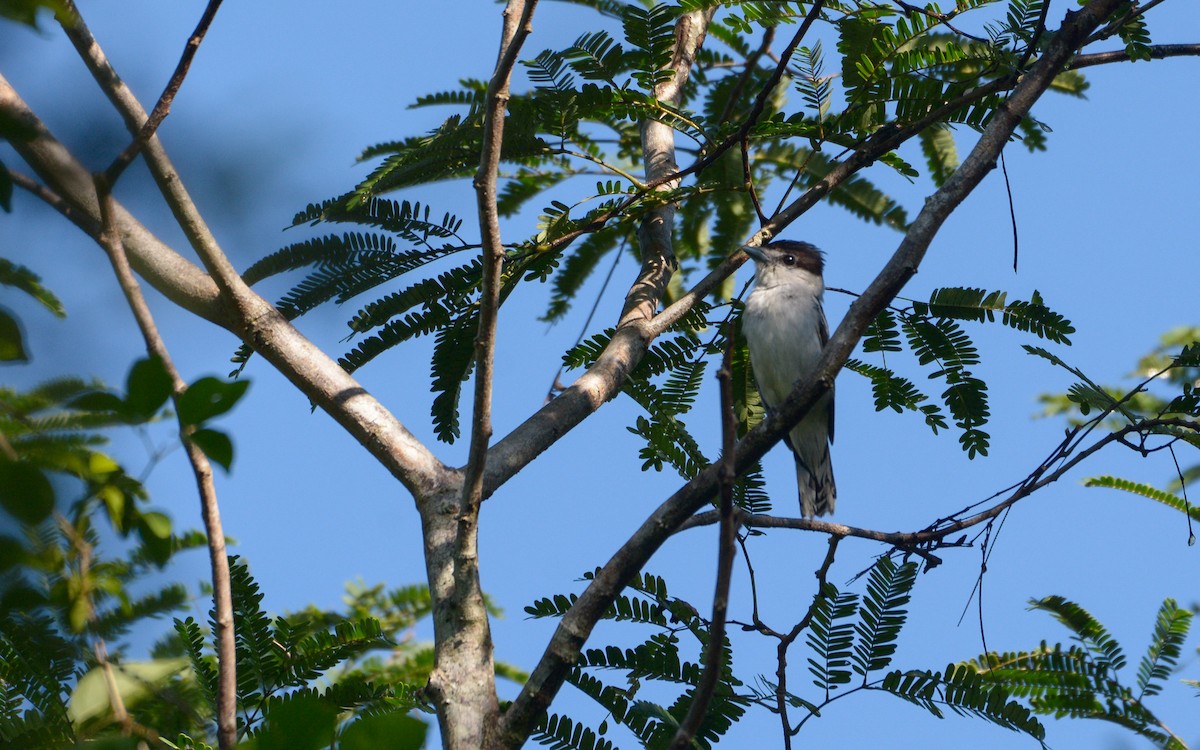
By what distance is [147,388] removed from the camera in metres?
1.35

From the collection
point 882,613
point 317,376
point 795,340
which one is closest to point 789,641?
point 882,613

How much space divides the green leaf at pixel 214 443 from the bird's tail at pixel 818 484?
5.98 metres

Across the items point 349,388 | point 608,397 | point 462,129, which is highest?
point 462,129

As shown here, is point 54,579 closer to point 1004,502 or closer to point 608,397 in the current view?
point 608,397

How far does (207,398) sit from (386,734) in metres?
0.49

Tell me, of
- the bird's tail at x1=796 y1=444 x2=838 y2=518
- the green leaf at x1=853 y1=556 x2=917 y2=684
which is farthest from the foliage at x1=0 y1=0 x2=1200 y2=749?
the bird's tail at x1=796 y1=444 x2=838 y2=518

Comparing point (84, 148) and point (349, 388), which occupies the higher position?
point (349, 388)

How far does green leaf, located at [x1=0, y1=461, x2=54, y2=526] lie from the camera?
1180 mm

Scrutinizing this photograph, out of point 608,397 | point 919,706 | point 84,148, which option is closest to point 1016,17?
point 608,397

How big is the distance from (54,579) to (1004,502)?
10.2 feet

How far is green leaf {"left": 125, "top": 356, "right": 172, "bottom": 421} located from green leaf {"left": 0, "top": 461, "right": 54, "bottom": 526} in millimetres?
171

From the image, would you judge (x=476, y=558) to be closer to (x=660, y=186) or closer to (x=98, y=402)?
(x=98, y=402)

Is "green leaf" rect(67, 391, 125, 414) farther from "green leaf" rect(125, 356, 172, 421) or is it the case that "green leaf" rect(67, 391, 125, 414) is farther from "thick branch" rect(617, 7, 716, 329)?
"thick branch" rect(617, 7, 716, 329)

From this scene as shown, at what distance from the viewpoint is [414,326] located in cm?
441
